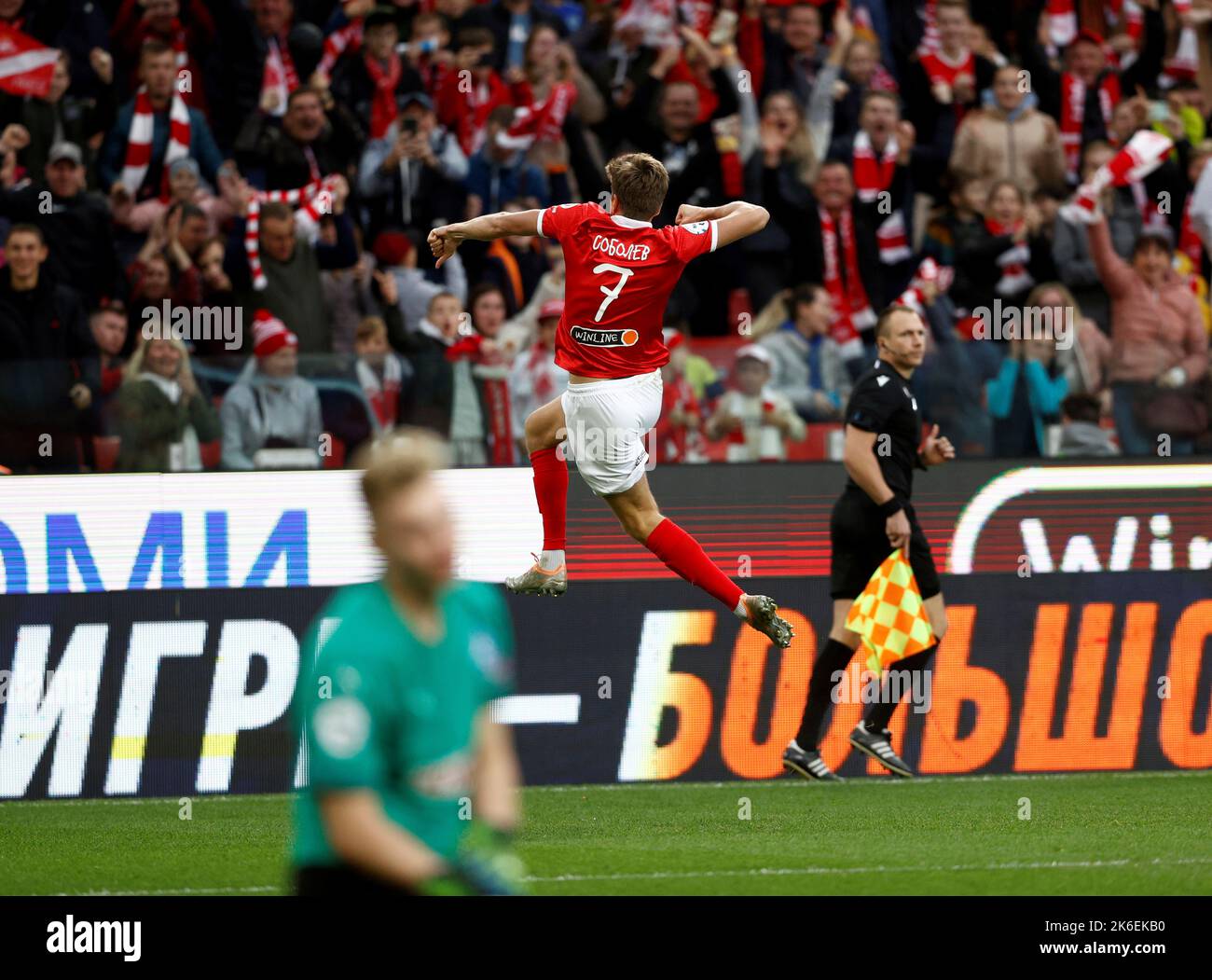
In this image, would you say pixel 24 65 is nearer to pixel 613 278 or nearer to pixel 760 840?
pixel 613 278

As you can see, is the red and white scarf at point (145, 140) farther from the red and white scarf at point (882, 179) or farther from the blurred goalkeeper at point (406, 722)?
the blurred goalkeeper at point (406, 722)

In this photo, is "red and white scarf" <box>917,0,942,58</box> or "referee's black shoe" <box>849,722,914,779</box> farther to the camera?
"red and white scarf" <box>917,0,942,58</box>

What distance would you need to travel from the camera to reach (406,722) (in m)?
4.22

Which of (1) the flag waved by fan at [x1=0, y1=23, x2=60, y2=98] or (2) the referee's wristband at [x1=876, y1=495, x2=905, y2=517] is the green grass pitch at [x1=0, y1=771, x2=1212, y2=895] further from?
(1) the flag waved by fan at [x1=0, y1=23, x2=60, y2=98]

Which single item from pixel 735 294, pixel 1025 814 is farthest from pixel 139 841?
pixel 735 294

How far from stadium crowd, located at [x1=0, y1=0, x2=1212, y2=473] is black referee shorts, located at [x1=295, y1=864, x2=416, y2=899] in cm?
749

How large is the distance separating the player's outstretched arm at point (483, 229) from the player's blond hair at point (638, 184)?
1.36 feet

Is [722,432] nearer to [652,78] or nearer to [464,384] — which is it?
[464,384]

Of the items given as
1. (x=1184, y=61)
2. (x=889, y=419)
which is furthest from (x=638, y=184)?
(x=1184, y=61)

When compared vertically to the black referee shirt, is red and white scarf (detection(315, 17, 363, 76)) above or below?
above

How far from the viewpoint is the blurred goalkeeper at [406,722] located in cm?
406

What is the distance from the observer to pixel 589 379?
30.9 ft

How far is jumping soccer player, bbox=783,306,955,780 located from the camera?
1066cm

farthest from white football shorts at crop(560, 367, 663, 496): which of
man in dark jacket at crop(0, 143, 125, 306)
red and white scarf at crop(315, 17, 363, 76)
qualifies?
red and white scarf at crop(315, 17, 363, 76)
